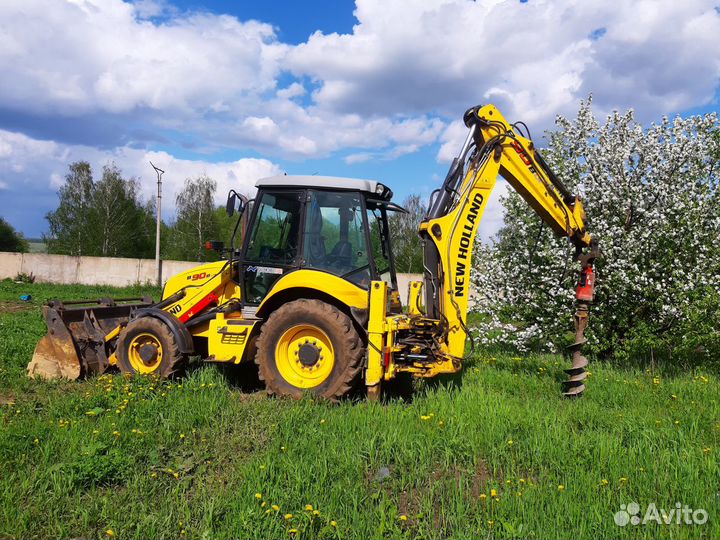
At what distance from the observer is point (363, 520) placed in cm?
371

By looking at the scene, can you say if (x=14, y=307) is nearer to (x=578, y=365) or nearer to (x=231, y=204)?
(x=231, y=204)

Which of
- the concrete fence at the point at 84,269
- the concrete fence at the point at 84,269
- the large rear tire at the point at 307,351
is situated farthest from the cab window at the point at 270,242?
the concrete fence at the point at 84,269

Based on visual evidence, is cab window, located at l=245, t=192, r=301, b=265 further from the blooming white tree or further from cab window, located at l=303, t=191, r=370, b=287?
the blooming white tree

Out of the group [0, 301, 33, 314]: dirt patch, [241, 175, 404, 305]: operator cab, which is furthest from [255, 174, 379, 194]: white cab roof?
[0, 301, 33, 314]: dirt patch

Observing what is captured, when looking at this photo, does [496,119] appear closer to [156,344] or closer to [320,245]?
[320,245]

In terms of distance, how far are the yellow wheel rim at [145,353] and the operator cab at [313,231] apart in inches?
49.5

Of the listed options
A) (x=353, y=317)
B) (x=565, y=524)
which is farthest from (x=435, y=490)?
(x=353, y=317)

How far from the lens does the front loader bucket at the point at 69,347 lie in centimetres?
714

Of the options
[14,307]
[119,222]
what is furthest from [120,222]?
[14,307]

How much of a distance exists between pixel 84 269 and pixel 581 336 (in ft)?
89.3

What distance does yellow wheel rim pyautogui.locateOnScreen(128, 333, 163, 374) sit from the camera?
696 centimetres

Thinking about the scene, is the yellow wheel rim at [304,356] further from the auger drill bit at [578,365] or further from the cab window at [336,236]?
the auger drill bit at [578,365]

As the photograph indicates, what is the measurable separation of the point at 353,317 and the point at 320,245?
1017 millimetres

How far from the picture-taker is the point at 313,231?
21.8ft
